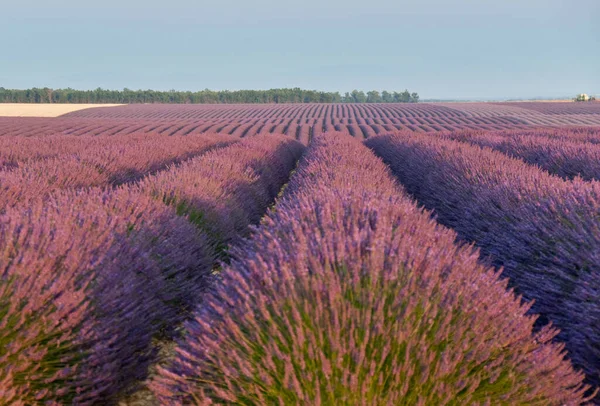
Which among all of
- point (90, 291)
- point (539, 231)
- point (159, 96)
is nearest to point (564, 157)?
point (539, 231)

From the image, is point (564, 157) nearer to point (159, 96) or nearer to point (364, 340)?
point (364, 340)

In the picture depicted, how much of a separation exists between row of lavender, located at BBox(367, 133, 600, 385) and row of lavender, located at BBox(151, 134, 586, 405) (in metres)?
1.00

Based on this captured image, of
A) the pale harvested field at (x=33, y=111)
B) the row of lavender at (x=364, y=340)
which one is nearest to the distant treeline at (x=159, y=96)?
the pale harvested field at (x=33, y=111)

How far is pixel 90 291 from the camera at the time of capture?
8.84 ft

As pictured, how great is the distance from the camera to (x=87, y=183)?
23.0 ft

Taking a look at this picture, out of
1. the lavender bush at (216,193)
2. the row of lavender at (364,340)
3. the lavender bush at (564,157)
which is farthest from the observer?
the lavender bush at (564,157)

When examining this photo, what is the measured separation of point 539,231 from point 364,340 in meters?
2.72

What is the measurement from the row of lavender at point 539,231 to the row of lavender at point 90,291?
248 centimetres

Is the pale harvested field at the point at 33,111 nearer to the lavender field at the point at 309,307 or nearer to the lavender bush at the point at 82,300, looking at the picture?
the lavender bush at the point at 82,300

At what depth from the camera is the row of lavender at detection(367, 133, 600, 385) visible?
9.55 feet

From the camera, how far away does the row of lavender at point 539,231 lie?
2.91 m

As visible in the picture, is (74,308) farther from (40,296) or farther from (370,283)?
(370,283)

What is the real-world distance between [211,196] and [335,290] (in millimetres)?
3758

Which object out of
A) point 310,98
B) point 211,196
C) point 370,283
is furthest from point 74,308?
point 310,98
